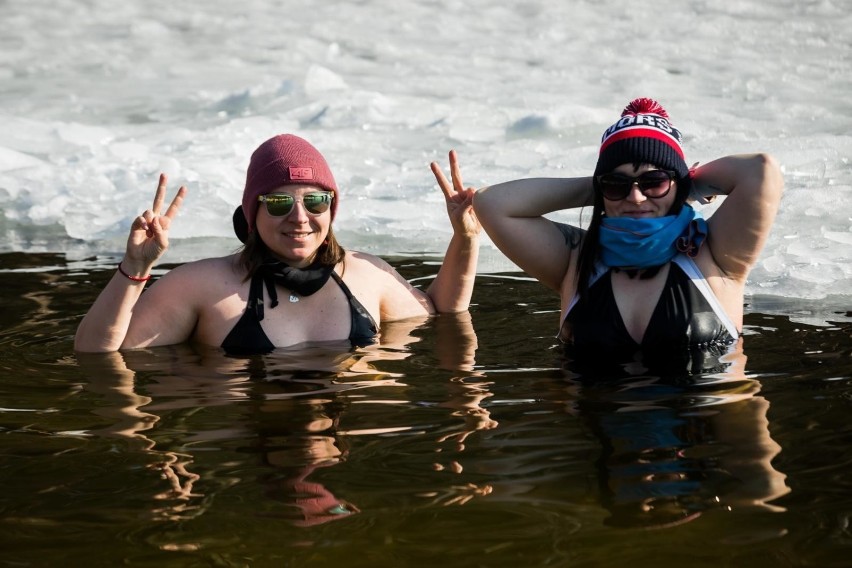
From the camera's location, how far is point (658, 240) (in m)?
4.16

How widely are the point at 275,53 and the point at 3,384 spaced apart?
399 inches

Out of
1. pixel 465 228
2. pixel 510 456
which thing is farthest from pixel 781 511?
pixel 465 228

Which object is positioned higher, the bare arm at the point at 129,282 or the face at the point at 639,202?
the face at the point at 639,202

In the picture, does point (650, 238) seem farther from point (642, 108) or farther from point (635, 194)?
point (642, 108)

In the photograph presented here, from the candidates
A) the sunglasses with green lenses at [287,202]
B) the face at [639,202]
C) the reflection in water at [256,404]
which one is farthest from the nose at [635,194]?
the sunglasses with green lenses at [287,202]

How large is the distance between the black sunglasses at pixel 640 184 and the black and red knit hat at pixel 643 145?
0.03 m

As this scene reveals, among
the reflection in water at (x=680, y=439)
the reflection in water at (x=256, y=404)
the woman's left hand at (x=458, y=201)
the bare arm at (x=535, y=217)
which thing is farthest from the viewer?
the woman's left hand at (x=458, y=201)

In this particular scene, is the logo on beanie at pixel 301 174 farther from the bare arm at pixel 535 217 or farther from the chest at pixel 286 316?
the bare arm at pixel 535 217

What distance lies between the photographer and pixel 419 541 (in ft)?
8.47

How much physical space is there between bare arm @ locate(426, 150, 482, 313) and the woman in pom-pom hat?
603mm

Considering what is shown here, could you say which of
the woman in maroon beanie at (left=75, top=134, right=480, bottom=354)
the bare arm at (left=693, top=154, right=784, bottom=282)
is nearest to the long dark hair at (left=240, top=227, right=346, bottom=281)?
the woman in maroon beanie at (left=75, top=134, right=480, bottom=354)

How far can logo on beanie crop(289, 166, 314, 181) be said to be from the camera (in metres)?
4.71

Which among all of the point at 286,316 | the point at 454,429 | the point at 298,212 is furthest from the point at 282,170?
the point at 454,429

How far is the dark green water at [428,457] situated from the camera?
8.37ft
